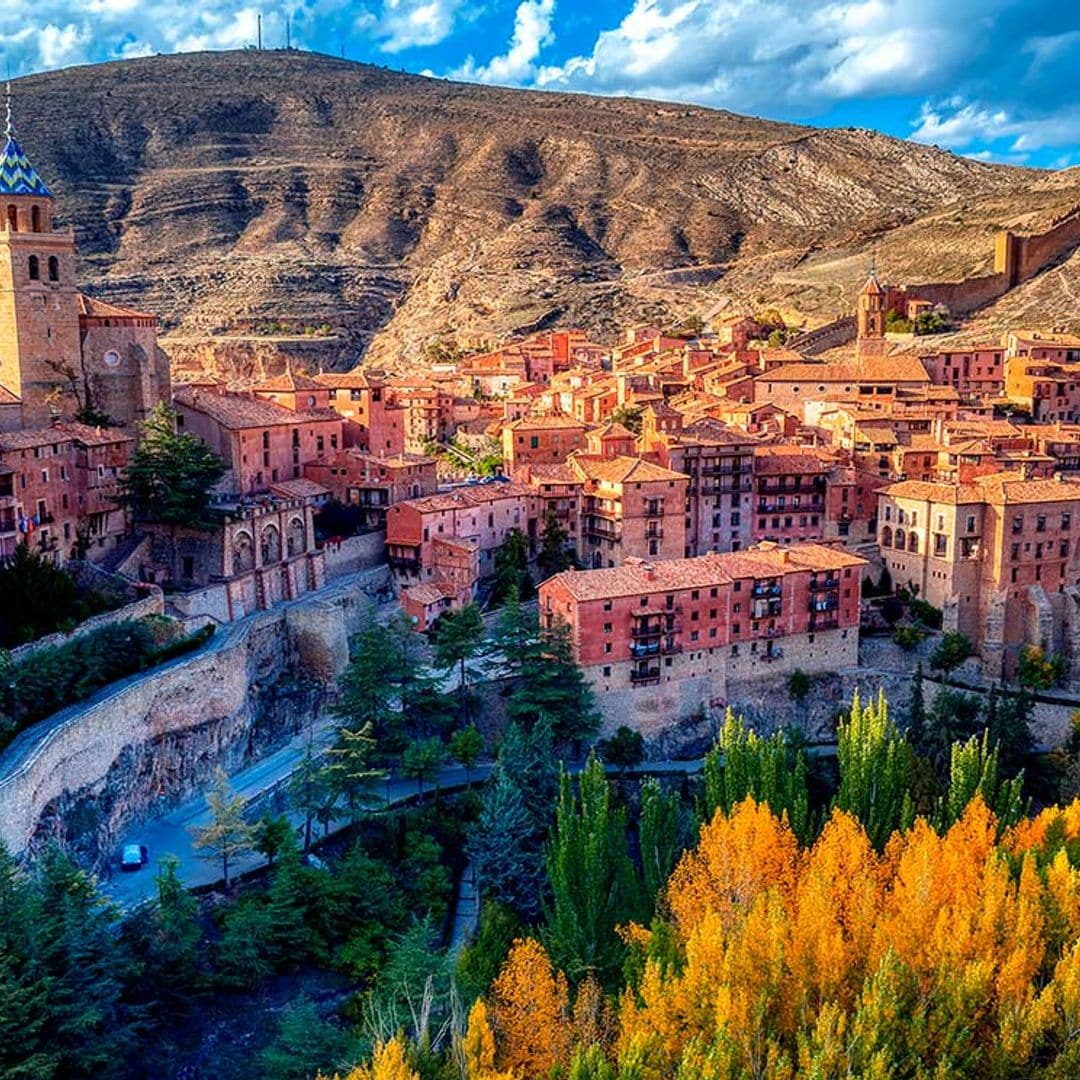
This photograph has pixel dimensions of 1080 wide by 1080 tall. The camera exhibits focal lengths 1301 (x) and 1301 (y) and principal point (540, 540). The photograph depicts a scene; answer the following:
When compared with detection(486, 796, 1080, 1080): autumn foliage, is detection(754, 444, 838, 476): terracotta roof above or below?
above

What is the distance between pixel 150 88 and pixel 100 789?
102815 mm

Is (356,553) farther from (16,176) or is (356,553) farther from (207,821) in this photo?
(16,176)

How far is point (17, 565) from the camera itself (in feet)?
94.6

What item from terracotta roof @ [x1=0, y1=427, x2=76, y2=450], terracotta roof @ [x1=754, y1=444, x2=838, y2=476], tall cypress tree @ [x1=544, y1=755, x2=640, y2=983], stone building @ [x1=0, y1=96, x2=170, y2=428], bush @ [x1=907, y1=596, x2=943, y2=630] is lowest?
tall cypress tree @ [x1=544, y1=755, x2=640, y2=983]

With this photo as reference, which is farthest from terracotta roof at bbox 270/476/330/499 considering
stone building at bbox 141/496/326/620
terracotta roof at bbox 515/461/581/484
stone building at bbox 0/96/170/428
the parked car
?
the parked car

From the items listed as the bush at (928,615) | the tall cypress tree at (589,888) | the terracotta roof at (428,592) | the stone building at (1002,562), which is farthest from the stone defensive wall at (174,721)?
the stone building at (1002,562)

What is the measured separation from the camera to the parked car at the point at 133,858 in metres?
26.3

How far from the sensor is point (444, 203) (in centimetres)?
9888

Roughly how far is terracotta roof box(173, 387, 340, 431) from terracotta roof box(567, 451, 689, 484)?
8.02 m

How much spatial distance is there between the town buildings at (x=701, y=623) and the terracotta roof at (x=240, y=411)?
9668mm

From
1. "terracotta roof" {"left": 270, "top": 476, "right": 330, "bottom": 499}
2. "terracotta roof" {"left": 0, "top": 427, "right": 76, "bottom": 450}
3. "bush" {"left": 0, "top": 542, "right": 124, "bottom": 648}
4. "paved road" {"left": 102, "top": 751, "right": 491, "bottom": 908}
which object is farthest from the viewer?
"terracotta roof" {"left": 270, "top": 476, "right": 330, "bottom": 499}

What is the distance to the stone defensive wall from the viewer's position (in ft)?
81.5

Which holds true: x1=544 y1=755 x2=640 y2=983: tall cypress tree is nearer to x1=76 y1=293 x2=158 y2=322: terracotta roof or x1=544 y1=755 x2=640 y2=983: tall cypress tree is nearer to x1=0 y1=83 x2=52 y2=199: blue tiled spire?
x1=76 y1=293 x2=158 y2=322: terracotta roof

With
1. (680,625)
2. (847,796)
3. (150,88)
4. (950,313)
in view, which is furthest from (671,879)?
(150,88)
